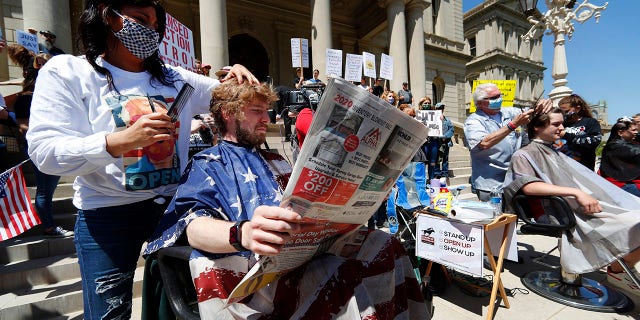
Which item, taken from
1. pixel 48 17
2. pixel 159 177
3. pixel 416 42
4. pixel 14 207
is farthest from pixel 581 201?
pixel 416 42

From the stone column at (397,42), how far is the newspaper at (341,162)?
12.7 meters

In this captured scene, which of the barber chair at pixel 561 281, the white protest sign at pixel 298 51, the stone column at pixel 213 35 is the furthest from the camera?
the white protest sign at pixel 298 51

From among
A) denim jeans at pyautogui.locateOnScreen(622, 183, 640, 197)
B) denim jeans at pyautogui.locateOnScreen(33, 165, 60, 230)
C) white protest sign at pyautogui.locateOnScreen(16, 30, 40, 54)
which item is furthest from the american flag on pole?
denim jeans at pyautogui.locateOnScreen(622, 183, 640, 197)

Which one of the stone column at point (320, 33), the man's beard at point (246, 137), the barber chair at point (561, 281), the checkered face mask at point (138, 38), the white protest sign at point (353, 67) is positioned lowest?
the barber chair at point (561, 281)

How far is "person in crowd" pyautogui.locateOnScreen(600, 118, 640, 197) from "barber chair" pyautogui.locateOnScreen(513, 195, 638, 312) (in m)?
2.10

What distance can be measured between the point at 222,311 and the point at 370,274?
60 cm

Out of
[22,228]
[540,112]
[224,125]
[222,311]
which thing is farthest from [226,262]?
[540,112]

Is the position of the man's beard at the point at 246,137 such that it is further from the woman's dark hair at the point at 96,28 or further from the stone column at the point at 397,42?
the stone column at the point at 397,42

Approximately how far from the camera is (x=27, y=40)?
462 cm

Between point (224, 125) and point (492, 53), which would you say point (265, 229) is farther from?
point (492, 53)

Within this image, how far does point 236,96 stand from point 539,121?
3.03 metres

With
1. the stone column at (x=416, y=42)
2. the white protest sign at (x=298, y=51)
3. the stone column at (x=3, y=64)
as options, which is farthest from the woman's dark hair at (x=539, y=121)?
the stone column at (x=416, y=42)

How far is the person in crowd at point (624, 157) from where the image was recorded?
3.91m

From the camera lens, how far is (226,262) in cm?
115
